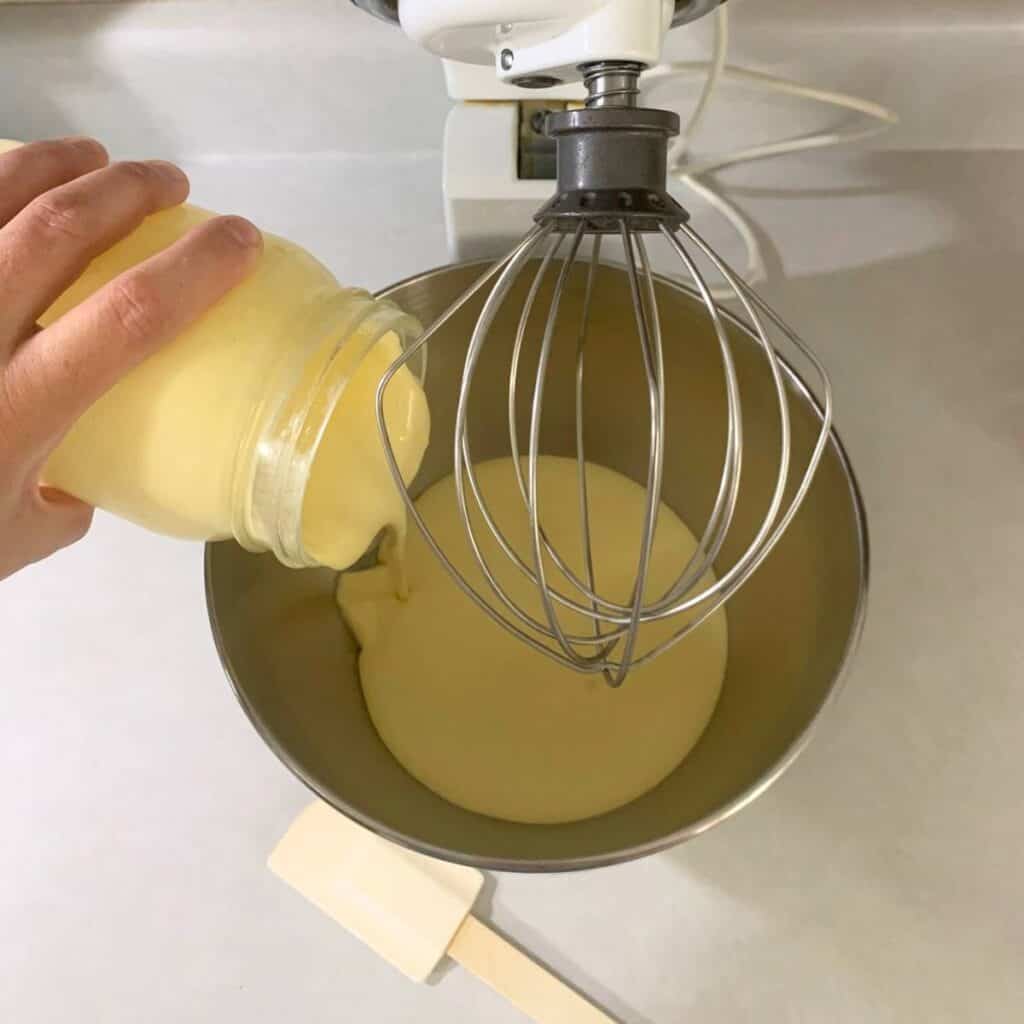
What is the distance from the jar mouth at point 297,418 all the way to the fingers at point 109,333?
0.12ft

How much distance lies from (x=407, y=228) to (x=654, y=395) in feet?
0.95

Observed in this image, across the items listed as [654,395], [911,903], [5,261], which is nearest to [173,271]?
[5,261]

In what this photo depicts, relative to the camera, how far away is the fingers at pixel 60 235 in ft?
0.99

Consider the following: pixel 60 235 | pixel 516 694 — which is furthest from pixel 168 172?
pixel 516 694

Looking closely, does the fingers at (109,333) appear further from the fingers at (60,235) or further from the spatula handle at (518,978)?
the spatula handle at (518,978)

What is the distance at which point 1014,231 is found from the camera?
0.54 meters

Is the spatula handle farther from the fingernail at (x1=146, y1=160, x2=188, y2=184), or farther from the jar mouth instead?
the fingernail at (x1=146, y1=160, x2=188, y2=184)

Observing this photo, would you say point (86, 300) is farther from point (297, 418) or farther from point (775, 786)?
point (775, 786)

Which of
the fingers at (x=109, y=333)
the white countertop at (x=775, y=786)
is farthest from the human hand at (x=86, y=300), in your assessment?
the white countertop at (x=775, y=786)

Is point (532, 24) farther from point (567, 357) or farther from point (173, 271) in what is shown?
point (567, 357)

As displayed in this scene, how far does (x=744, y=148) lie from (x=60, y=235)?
1.22 ft

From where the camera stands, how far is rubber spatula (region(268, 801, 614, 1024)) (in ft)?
1.51

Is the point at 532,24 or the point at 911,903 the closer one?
the point at 532,24

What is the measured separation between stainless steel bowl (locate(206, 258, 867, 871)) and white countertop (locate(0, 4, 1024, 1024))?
6 centimetres
